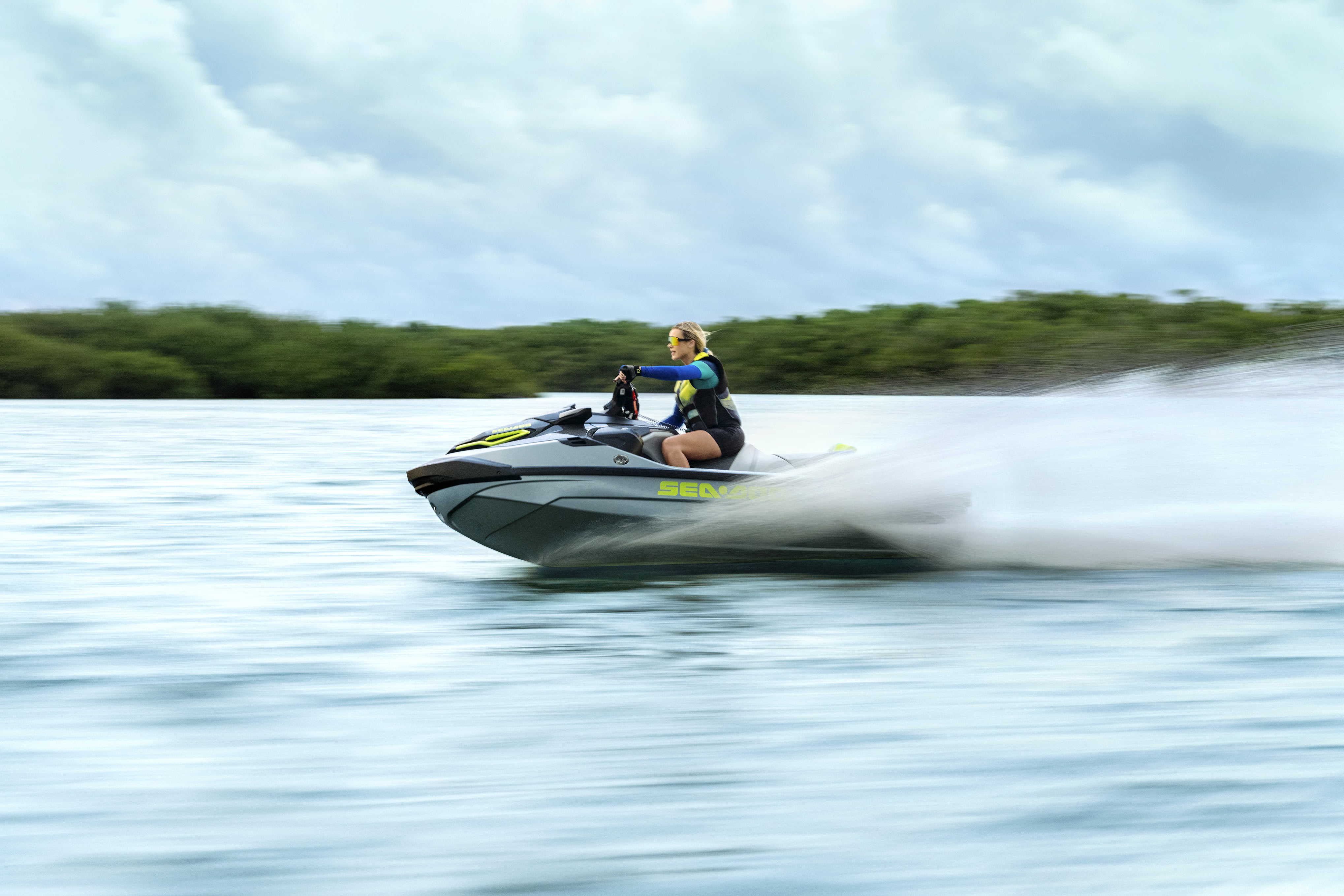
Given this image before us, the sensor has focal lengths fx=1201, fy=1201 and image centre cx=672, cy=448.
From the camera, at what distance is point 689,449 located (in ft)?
22.1

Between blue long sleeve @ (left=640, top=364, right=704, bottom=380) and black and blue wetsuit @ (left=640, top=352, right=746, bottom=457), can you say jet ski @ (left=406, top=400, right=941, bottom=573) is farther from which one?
blue long sleeve @ (left=640, top=364, right=704, bottom=380)

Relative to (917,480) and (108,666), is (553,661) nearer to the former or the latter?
(108,666)

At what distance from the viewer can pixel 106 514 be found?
1037cm

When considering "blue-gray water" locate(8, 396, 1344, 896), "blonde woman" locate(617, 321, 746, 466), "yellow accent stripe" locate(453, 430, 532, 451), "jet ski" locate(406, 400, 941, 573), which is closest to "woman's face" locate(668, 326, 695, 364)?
"blonde woman" locate(617, 321, 746, 466)

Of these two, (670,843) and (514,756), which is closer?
(670,843)

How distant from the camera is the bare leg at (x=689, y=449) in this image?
670cm

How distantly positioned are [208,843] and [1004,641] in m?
3.64

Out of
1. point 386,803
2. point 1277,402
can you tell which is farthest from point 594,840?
point 1277,402

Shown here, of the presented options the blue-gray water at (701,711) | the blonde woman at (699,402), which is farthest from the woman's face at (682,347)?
the blue-gray water at (701,711)

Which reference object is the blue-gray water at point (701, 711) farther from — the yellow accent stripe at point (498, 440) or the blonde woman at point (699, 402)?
the yellow accent stripe at point (498, 440)

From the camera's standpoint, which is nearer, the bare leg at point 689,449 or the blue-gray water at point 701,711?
the blue-gray water at point 701,711

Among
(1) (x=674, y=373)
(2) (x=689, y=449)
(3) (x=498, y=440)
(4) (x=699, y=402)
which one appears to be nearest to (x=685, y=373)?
(1) (x=674, y=373)

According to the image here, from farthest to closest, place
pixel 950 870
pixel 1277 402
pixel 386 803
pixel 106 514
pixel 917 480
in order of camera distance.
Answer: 1. pixel 1277 402
2. pixel 106 514
3. pixel 917 480
4. pixel 386 803
5. pixel 950 870

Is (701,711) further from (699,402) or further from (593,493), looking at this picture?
(699,402)
